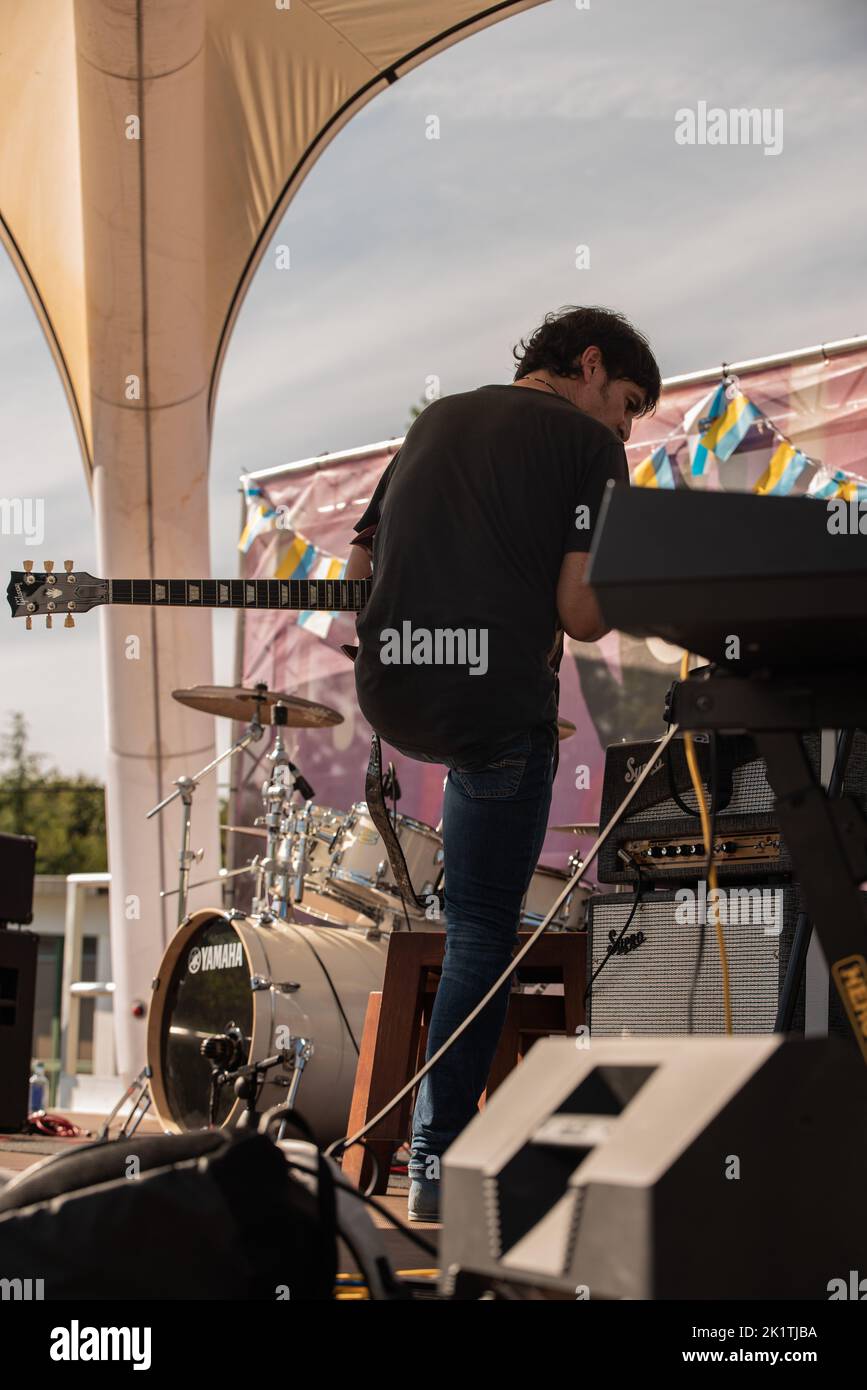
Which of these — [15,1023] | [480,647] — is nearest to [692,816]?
[480,647]

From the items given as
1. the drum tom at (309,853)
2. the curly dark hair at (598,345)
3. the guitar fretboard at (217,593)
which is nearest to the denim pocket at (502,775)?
the curly dark hair at (598,345)

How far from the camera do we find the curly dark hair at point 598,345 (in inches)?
107

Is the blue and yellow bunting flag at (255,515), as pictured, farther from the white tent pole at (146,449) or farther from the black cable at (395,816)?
the black cable at (395,816)

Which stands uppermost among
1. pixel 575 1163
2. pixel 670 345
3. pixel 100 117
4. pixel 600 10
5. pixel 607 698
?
pixel 600 10

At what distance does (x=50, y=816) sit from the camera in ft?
147

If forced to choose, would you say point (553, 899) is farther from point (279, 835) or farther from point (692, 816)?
point (692, 816)

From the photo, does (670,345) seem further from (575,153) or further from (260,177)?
(260,177)

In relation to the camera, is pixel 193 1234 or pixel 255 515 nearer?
pixel 193 1234

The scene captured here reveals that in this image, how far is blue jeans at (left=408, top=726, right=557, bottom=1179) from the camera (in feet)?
7.75

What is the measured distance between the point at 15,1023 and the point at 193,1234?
4.43m

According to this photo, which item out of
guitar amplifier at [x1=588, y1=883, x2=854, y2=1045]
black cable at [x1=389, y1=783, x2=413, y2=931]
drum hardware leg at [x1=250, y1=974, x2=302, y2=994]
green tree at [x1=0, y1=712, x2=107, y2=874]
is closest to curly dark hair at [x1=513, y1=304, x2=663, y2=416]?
guitar amplifier at [x1=588, y1=883, x2=854, y2=1045]

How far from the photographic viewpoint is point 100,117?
20.2ft
